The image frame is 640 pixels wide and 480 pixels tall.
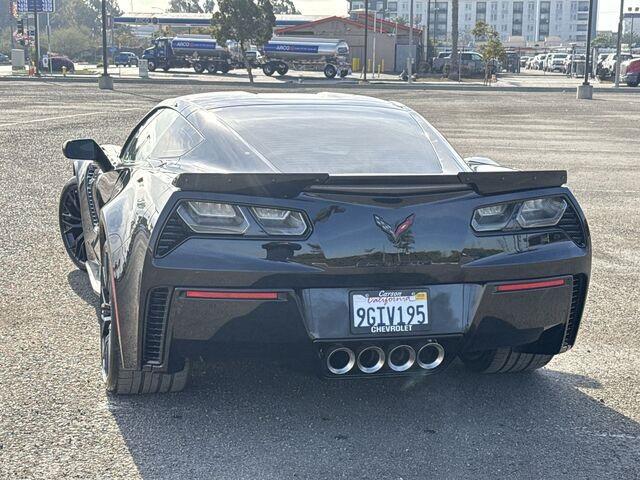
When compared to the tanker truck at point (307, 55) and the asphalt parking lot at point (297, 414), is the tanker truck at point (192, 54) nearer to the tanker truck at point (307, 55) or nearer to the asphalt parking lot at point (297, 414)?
the tanker truck at point (307, 55)

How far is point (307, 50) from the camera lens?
6750 cm

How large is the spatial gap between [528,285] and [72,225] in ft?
13.3

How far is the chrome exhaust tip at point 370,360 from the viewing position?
13.4 feet

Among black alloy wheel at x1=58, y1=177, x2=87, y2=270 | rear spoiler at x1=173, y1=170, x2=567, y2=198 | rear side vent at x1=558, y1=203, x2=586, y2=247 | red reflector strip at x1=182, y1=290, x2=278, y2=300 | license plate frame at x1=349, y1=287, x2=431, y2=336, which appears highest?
rear spoiler at x1=173, y1=170, x2=567, y2=198

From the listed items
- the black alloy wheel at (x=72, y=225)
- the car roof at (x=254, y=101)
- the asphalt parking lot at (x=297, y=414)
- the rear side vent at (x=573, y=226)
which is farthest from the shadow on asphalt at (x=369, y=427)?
the black alloy wheel at (x=72, y=225)

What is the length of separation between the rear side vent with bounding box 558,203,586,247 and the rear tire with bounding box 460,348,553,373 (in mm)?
678

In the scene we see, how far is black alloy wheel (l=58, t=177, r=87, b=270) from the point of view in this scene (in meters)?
7.10

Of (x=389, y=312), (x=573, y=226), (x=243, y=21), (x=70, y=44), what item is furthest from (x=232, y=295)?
(x=70, y=44)

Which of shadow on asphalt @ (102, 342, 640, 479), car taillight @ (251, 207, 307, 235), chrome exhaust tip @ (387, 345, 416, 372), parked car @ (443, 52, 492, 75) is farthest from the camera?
parked car @ (443, 52, 492, 75)

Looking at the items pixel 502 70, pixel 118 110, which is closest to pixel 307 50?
pixel 502 70

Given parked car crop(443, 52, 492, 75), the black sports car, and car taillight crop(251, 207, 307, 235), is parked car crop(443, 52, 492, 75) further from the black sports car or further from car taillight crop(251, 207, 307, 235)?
car taillight crop(251, 207, 307, 235)

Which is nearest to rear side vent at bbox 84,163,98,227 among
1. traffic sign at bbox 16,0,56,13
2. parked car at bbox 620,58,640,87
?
parked car at bbox 620,58,640,87

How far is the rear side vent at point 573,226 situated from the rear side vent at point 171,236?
1.68m

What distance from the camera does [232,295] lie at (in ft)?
13.0
